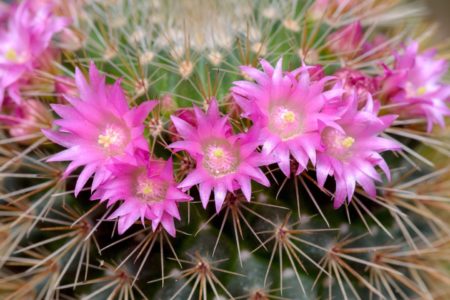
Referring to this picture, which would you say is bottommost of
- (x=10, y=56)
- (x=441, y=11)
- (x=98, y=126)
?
(x=98, y=126)

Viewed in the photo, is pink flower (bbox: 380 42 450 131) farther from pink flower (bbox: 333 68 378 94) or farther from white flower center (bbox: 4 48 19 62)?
white flower center (bbox: 4 48 19 62)

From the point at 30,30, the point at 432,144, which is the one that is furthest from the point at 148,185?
the point at 432,144

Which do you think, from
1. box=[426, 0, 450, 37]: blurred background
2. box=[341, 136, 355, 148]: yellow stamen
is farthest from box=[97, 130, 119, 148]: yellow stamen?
box=[426, 0, 450, 37]: blurred background

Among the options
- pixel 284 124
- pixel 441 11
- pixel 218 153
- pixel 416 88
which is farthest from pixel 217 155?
pixel 441 11

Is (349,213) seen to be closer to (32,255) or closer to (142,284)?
(142,284)

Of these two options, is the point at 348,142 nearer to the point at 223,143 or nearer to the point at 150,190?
the point at 223,143

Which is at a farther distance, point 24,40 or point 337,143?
point 24,40

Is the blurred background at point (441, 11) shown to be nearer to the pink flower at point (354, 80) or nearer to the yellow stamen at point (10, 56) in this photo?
the pink flower at point (354, 80)

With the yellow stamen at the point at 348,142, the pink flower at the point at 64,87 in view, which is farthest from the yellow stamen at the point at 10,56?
the yellow stamen at the point at 348,142
